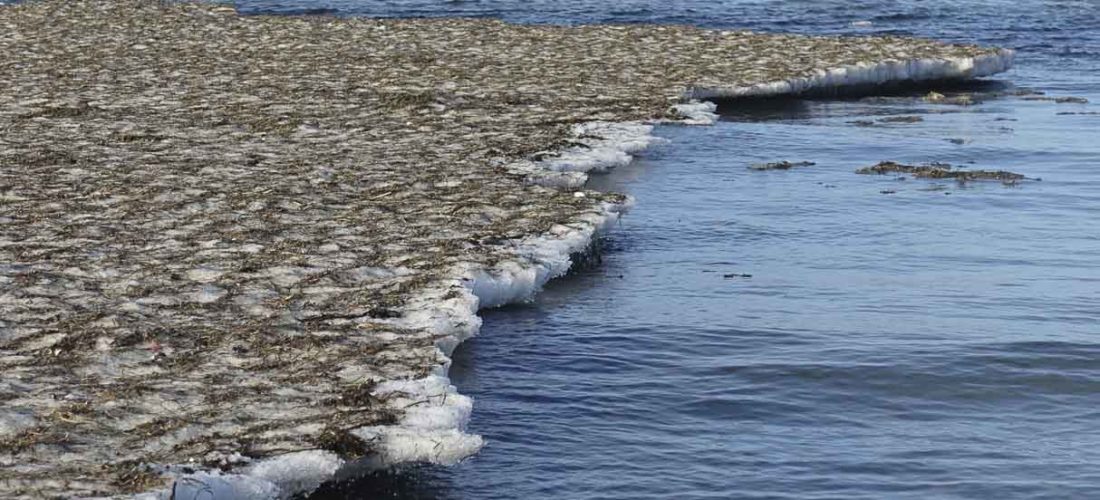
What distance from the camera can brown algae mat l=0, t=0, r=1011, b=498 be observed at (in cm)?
733

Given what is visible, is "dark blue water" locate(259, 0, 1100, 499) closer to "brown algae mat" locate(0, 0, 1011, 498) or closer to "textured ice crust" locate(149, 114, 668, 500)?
"textured ice crust" locate(149, 114, 668, 500)

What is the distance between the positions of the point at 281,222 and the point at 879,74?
12.8 metres

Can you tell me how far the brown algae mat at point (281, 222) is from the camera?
24.1ft

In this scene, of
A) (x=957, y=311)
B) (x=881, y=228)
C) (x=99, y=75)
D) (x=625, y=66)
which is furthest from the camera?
(x=625, y=66)

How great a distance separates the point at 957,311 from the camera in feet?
36.9

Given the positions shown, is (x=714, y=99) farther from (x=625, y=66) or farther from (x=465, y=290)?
(x=465, y=290)

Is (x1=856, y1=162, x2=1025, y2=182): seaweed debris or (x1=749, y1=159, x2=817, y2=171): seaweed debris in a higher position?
(x1=856, y1=162, x2=1025, y2=182): seaweed debris

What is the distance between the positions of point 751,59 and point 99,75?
859 cm

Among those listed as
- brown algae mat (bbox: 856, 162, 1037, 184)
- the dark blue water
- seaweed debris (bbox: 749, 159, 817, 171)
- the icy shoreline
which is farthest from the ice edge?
brown algae mat (bbox: 856, 162, 1037, 184)

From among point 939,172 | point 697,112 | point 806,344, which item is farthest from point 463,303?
point 697,112

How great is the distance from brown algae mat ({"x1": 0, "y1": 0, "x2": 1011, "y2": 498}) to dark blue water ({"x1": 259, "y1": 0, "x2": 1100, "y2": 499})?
0.46 metres

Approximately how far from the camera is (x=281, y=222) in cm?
1162

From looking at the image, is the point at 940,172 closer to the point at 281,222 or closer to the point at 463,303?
the point at 281,222

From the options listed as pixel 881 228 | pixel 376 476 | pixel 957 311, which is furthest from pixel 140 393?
pixel 881 228
